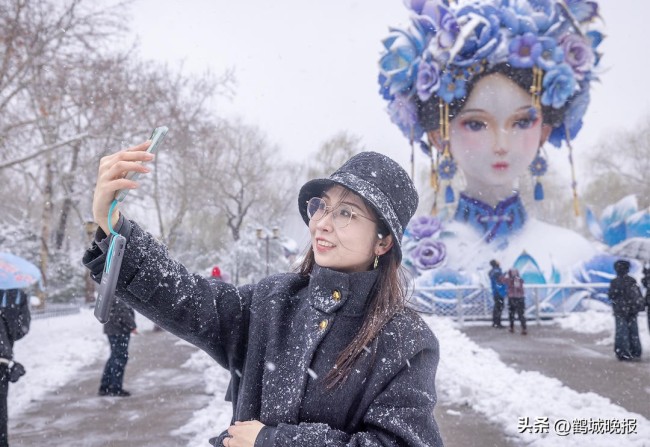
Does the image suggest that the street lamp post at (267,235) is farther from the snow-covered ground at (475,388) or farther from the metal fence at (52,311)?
the snow-covered ground at (475,388)

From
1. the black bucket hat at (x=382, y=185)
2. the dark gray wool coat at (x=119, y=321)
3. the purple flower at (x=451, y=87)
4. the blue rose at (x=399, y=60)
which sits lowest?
the dark gray wool coat at (x=119, y=321)

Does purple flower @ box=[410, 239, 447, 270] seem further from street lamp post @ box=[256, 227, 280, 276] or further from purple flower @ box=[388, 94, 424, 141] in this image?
street lamp post @ box=[256, 227, 280, 276]

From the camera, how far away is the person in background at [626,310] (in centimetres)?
891

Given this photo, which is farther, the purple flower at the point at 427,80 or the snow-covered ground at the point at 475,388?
the purple flower at the point at 427,80

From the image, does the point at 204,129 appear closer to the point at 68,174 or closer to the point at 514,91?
the point at 68,174

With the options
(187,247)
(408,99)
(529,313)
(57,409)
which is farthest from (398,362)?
(187,247)

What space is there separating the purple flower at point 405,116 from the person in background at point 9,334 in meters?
14.2

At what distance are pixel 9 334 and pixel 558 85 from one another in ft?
50.5

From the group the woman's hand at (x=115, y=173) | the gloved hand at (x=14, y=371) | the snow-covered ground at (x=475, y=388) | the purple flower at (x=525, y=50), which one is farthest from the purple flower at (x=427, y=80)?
the woman's hand at (x=115, y=173)

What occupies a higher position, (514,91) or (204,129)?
A: (514,91)

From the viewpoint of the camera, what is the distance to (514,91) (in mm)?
15844

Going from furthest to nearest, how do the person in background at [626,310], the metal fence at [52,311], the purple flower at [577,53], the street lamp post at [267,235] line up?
the street lamp post at [267,235] → the metal fence at [52,311] → the purple flower at [577,53] → the person in background at [626,310]

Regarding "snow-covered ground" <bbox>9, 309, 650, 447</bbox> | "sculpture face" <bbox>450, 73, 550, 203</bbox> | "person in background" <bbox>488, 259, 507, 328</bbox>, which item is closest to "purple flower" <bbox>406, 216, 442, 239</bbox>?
"sculpture face" <bbox>450, 73, 550, 203</bbox>

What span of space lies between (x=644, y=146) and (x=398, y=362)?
43030mm
